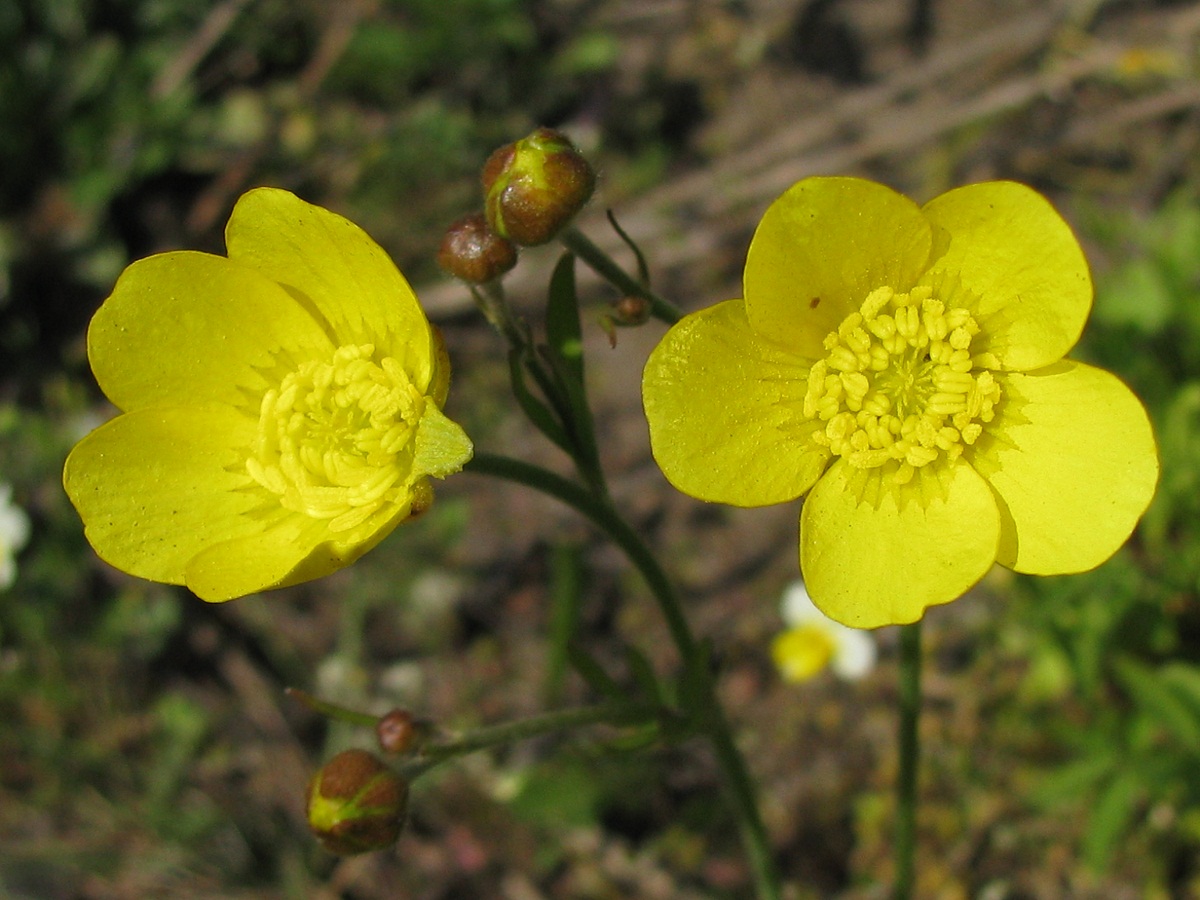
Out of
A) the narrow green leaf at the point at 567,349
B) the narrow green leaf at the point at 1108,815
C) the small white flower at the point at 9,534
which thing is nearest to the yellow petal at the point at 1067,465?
the narrow green leaf at the point at 567,349

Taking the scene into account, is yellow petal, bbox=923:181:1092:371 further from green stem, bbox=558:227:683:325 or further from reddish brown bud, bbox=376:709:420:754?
reddish brown bud, bbox=376:709:420:754

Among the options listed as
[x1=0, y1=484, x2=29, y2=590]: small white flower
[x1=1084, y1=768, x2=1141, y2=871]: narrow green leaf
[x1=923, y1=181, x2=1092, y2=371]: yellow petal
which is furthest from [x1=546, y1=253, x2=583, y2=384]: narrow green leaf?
[x1=0, y1=484, x2=29, y2=590]: small white flower

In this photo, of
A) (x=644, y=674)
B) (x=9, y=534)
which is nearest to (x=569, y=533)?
(x=9, y=534)

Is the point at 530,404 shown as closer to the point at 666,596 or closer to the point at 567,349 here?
the point at 567,349

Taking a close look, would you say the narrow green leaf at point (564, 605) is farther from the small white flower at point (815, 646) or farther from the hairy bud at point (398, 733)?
the hairy bud at point (398, 733)

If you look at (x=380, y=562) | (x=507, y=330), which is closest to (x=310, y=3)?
(x=380, y=562)

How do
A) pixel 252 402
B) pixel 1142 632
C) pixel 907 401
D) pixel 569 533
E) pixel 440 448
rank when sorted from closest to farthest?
pixel 440 448 → pixel 907 401 → pixel 252 402 → pixel 1142 632 → pixel 569 533
